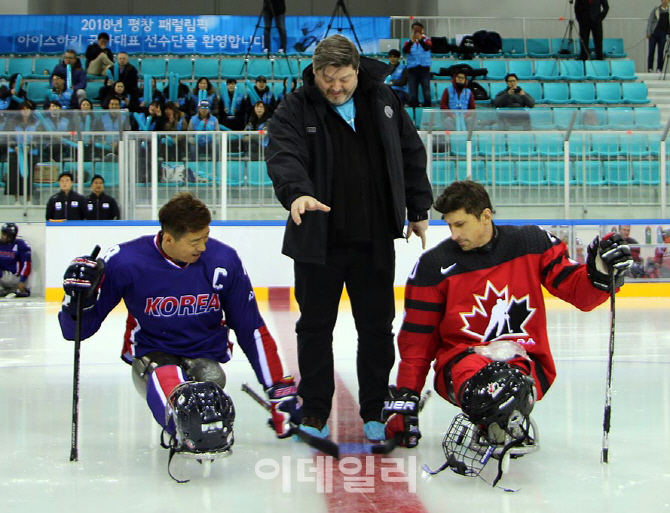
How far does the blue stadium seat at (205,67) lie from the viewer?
14.2 metres

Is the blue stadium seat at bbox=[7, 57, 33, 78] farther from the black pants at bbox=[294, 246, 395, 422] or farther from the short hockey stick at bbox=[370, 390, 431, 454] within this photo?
the short hockey stick at bbox=[370, 390, 431, 454]

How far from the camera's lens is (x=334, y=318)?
10.3 ft

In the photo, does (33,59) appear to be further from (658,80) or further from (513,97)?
(658,80)

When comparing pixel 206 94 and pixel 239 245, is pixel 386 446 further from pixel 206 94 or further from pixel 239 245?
pixel 206 94

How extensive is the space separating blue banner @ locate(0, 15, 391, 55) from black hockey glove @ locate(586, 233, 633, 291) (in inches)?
502

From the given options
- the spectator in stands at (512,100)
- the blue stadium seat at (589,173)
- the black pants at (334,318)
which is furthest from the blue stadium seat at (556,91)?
the black pants at (334,318)

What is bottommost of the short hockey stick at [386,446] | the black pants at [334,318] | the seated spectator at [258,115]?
the short hockey stick at [386,446]

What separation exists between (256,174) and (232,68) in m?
5.09

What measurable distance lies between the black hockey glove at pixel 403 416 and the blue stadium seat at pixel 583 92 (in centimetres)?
1200

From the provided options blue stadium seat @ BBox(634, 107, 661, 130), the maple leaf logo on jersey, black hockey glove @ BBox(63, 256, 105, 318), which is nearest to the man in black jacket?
the maple leaf logo on jersey

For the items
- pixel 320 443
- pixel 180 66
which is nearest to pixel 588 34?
pixel 180 66

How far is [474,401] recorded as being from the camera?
2.46 metres

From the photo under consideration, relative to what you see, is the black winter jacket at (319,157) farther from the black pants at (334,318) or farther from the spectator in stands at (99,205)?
the spectator in stands at (99,205)

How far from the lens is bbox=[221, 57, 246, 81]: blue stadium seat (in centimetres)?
1409
